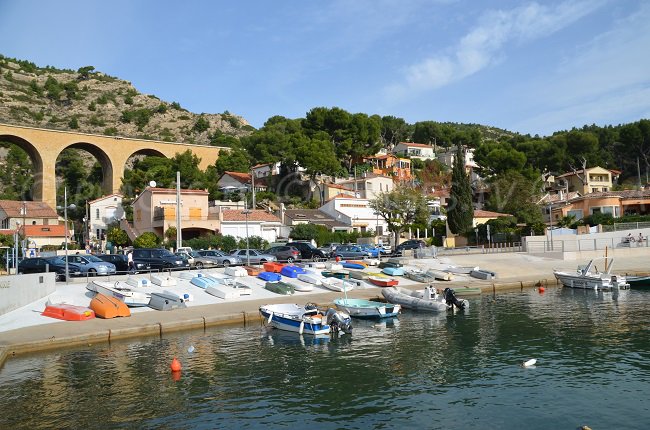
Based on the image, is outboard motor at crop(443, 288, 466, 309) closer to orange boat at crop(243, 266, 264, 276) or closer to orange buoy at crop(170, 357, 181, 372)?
orange boat at crop(243, 266, 264, 276)

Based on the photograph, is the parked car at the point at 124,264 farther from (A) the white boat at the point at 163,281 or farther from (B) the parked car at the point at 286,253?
(B) the parked car at the point at 286,253

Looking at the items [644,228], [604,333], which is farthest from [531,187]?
[604,333]

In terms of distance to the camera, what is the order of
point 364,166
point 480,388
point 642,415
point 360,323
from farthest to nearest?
point 364,166 < point 360,323 < point 480,388 < point 642,415

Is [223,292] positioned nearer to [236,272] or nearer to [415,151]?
[236,272]

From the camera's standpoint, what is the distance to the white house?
226 feet

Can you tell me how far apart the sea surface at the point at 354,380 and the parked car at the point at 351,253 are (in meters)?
20.3

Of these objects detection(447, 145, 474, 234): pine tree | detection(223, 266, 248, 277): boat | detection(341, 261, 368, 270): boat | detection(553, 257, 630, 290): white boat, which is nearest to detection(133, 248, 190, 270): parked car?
detection(223, 266, 248, 277): boat

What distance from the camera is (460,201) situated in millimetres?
56625

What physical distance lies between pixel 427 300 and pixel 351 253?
17.8 meters

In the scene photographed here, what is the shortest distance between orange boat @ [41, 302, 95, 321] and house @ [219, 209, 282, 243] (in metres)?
34.4

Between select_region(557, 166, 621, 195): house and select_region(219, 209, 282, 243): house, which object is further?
select_region(557, 166, 621, 195): house

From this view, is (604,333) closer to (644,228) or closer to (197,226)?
(644,228)

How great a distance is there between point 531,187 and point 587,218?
1361cm

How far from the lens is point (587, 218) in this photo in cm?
5825
